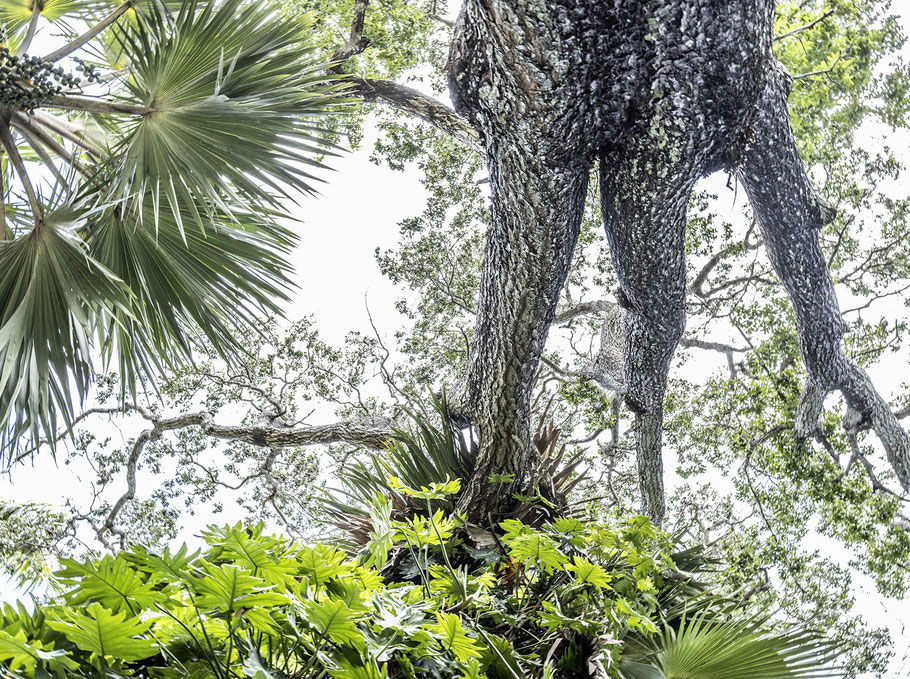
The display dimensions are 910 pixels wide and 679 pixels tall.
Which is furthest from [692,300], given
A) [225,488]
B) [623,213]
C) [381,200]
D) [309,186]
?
[225,488]

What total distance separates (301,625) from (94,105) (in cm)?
261

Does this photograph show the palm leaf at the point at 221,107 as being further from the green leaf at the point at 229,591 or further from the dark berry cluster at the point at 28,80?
the green leaf at the point at 229,591

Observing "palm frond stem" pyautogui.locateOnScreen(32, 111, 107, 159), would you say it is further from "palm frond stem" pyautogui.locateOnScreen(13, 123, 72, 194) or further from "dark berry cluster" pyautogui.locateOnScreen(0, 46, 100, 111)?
"dark berry cluster" pyautogui.locateOnScreen(0, 46, 100, 111)

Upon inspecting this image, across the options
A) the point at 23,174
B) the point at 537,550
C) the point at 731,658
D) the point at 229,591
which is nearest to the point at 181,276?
the point at 23,174

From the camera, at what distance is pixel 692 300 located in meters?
6.36

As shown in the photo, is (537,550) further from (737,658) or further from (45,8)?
(45,8)

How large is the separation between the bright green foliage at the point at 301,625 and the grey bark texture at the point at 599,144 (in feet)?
3.54

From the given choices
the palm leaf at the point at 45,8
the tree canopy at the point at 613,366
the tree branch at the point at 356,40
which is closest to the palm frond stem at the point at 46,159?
the tree canopy at the point at 613,366

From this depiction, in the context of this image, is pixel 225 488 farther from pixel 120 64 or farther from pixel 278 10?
pixel 278 10

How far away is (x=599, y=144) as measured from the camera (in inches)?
88.3

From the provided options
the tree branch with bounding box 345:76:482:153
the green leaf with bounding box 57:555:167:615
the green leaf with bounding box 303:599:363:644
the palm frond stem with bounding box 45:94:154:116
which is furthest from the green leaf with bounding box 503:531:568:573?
the tree branch with bounding box 345:76:482:153

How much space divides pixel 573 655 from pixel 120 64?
4073 mm

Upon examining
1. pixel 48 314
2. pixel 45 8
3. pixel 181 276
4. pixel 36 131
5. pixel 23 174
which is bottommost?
pixel 48 314

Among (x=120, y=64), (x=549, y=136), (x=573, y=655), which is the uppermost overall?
(x=120, y=64)
